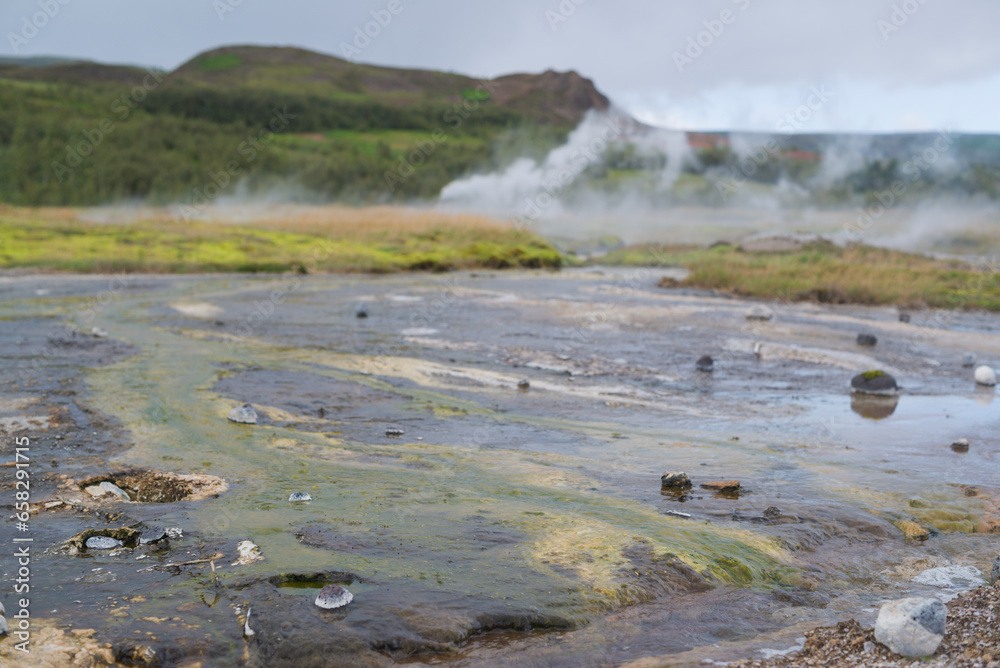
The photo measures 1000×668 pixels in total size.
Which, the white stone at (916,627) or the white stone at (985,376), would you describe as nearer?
the white stone at (916,627)

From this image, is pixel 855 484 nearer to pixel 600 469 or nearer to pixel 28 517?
pixel 600 469

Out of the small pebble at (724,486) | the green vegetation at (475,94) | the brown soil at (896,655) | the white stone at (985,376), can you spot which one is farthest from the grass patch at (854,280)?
the green vegetation at (475,94)

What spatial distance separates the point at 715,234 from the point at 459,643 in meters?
48.1

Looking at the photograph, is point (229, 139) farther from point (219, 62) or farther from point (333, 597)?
point (219, 62)

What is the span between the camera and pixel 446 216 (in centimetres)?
4238

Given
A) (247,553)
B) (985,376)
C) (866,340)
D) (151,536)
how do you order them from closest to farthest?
(247,553) < (151,536) < (985,376) < (866,340)

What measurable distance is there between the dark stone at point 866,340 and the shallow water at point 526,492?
795 mm

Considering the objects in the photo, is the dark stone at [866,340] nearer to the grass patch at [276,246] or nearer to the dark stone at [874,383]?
the dark stone at [874,383]

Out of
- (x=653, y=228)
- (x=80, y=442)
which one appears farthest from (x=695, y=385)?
(x=653, y=228)

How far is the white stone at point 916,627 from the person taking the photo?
3.78 meters

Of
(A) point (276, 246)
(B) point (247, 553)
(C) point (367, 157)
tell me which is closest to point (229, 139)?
(C) point (367, 157)

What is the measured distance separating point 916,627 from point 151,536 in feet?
14.0

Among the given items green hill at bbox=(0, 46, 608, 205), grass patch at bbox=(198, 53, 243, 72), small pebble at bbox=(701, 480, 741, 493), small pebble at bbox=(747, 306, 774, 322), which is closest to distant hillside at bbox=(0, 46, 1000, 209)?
green hill at bbox=(0, 46, 608, 205)

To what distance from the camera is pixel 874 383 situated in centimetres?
1097
